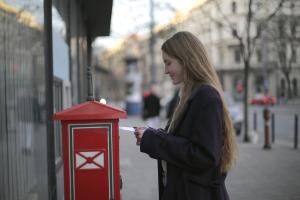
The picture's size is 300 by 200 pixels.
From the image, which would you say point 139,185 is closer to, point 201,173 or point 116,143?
point 116,143

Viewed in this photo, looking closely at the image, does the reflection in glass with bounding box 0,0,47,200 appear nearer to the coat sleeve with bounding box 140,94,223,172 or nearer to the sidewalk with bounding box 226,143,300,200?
the coat sleeve with bounding box 140,94,223,172

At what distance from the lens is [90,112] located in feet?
11.0

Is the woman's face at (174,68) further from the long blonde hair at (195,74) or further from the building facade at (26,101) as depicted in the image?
the building facade at (26,101)

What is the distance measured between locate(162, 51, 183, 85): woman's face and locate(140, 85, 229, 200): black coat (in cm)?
16

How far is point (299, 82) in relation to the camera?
144ft

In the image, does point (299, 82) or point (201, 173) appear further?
point (299, 82)

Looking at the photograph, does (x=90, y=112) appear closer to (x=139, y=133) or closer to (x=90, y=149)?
(x=90, y=149)

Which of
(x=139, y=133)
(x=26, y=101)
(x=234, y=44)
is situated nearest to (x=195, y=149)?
(x=139, y=133)

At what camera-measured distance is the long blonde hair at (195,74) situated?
2.54 metres

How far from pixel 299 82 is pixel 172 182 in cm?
4364

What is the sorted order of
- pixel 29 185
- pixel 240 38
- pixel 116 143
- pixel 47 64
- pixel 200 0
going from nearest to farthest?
pixel 116 143
pixel 29 185
pixel 47 64
pixel 240 38
pixel 200 0

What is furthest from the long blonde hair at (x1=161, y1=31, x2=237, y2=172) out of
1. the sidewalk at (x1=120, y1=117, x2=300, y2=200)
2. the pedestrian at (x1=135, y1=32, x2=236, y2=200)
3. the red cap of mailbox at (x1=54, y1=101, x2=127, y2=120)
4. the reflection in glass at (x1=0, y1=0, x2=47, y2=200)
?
the sidewalk at (x1=120, y1=117, x2=300, y2=200)

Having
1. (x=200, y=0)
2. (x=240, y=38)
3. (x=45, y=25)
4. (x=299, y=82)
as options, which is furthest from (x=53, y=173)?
(x=299, y=82)

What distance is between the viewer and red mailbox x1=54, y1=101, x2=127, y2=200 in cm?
333
